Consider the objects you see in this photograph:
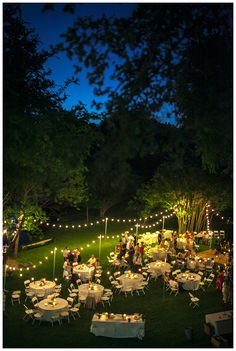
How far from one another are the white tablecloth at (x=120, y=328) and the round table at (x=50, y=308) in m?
1.56

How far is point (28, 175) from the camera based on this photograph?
10.6m

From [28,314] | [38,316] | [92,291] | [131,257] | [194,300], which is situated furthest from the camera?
[131,257]

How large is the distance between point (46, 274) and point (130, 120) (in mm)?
13329

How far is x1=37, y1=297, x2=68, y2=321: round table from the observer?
13.2 metres

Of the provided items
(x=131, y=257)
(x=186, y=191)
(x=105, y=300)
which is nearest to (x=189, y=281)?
(x=131, y=257)

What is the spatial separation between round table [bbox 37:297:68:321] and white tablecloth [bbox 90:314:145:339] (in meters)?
1.56

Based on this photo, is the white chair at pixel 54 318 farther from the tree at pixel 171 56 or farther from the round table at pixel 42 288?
the tree at pixel 171 56

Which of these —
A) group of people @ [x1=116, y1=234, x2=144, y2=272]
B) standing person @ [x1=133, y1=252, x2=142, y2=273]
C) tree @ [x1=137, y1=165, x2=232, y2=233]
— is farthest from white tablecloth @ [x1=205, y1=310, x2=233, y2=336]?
tree @ [x1=137, y1=165, x2=232, y2=233]

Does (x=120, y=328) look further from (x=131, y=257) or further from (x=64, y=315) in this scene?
(x=131, y=257)

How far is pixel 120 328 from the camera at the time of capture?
12.3 m

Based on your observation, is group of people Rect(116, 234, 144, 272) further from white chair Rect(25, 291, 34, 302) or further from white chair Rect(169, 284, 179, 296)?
white chair Rect(25, 291, 34, 302)

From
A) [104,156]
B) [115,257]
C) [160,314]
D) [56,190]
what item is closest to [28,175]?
[104,156]

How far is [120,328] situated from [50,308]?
2645mm

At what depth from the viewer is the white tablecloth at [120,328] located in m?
12.2
